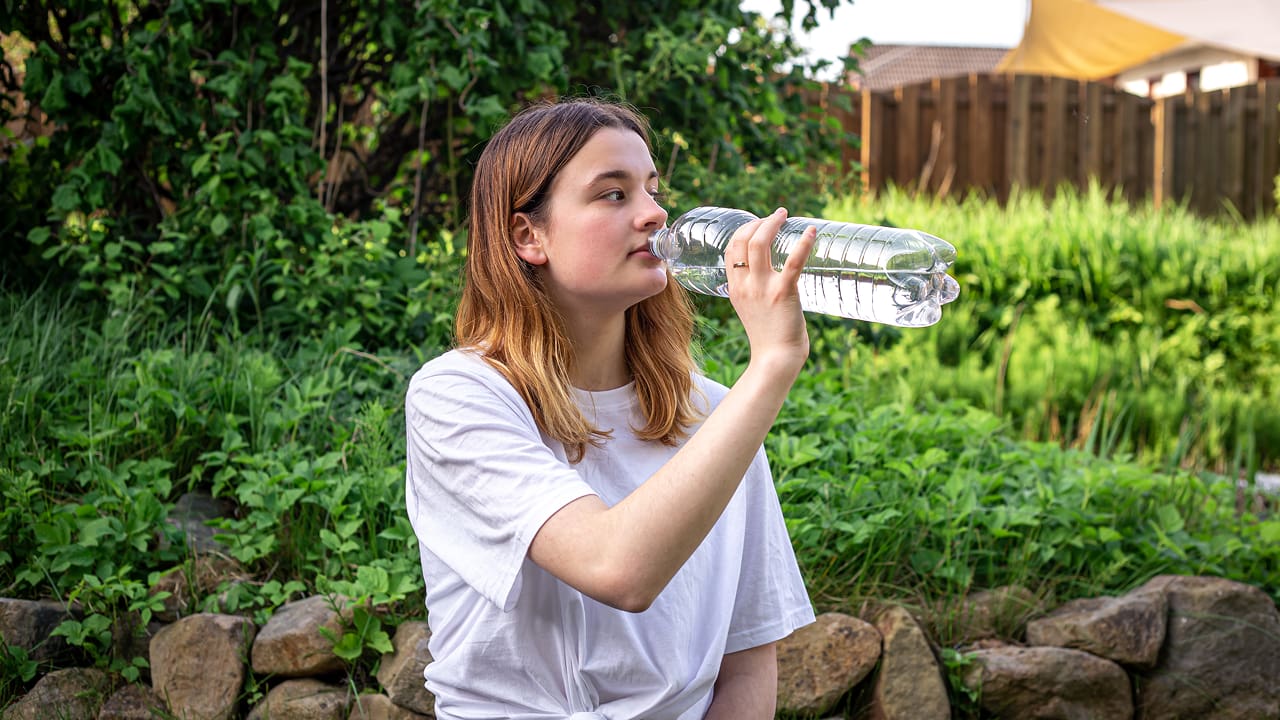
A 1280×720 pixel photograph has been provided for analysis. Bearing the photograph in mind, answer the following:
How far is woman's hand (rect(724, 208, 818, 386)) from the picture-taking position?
146 centimetres

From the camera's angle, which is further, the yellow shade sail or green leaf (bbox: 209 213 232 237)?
the yellow shade sail

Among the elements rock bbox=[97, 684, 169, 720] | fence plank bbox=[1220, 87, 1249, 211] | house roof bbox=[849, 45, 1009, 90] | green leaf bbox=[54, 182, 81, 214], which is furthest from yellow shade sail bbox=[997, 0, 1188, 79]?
house roof bbox=[849, 45, 1009, 90]

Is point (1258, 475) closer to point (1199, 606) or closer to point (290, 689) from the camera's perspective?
point (1199, 606)

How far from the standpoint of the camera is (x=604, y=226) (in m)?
1.76

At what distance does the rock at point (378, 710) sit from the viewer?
2.66 meters

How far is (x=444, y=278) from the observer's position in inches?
155

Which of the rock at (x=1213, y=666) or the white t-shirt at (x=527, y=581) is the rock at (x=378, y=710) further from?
the rock at (x=1213, y=666)

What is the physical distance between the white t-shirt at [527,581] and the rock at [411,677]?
2.83 ft

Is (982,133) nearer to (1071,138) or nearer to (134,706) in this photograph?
(1071,138)

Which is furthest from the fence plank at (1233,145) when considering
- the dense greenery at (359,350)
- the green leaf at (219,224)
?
the green leaf at (219,224)

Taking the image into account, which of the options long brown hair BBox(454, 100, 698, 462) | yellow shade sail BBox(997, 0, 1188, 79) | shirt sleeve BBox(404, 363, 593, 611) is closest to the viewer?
shirt sleeve BBox(404, 363, 593, 611)

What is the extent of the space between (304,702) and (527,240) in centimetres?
147

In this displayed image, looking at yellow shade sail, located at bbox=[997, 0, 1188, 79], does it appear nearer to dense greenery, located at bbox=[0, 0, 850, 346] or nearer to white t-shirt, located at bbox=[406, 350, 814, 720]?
dense greenery, located at bbox=[0, 0, 850, 346]

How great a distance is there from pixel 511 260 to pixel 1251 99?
13.0 m
